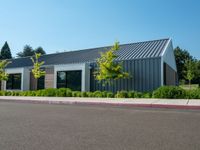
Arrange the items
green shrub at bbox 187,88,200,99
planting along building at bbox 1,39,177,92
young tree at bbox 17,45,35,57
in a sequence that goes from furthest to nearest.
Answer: young tree at bbox 17,45,35,57, planting along building at bbox 1,39,177,92, green shrub at bbox 187,88,200,99

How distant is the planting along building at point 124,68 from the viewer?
59.0 ft

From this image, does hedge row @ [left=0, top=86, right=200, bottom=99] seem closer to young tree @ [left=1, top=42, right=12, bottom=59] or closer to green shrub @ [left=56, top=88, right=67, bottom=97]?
green shrub @ [left=56, top=88, right=67, bottom=97]

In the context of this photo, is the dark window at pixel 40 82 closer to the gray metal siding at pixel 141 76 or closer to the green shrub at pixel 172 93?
the gray metal siding at pixel 141 76

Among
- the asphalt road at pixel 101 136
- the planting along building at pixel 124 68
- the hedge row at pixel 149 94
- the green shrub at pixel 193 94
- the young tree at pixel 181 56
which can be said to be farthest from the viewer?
the young tree at pixel 181 56

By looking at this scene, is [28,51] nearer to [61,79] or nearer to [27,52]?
[27,52]

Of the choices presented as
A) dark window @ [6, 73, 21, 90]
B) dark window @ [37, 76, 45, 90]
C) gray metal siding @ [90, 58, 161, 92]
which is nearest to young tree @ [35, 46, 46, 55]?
dark window @ [6, 73, 21, 90]

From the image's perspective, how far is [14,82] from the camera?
26875mm

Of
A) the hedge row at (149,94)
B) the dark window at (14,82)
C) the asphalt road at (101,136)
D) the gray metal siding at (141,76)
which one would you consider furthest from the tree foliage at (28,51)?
the asphalt road at (101,136)

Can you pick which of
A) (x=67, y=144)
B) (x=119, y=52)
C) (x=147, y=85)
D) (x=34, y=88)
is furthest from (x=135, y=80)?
(x=67, y=144)

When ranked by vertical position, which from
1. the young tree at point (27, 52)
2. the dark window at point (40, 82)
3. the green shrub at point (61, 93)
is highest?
the young tree at point (27, 52)

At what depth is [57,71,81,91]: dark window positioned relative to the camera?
70.5 feet

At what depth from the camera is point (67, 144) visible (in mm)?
4691

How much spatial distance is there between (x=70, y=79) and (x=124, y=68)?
5.93 m

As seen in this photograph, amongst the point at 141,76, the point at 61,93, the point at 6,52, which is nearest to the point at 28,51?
the point at 6,52
